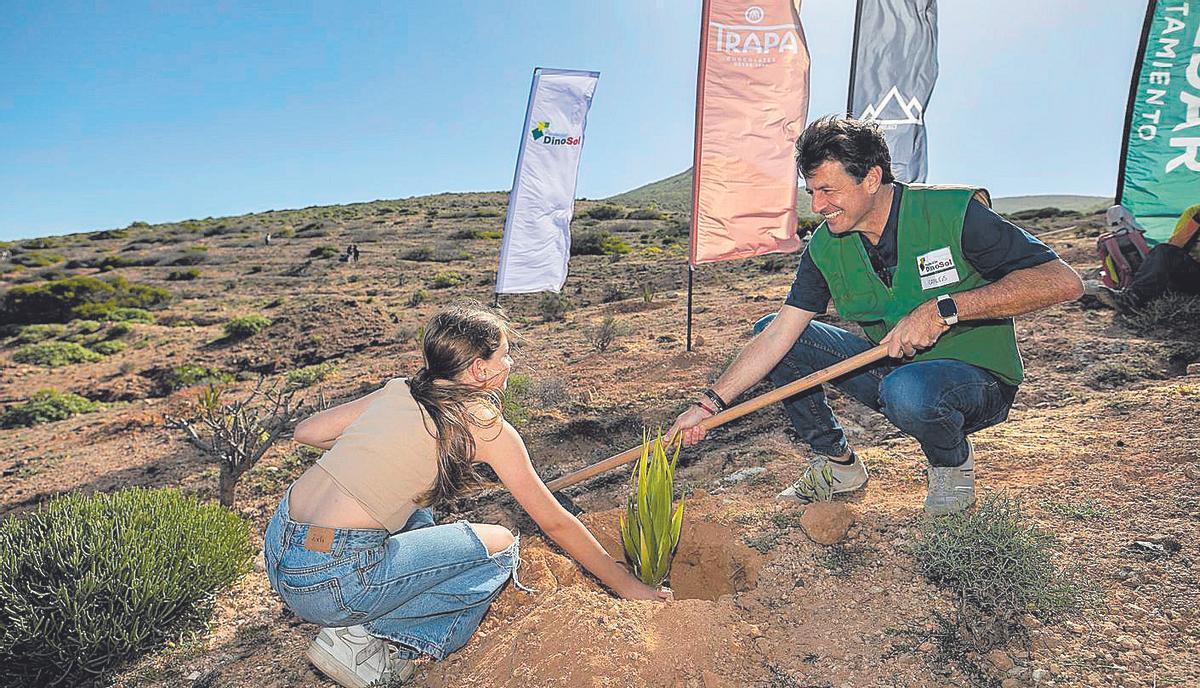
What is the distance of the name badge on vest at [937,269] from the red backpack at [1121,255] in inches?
210

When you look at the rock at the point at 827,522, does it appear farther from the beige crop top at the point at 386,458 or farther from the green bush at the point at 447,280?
the green bush at the point at 447,280

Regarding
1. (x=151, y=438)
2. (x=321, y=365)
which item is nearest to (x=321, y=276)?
(x=321, y=365)

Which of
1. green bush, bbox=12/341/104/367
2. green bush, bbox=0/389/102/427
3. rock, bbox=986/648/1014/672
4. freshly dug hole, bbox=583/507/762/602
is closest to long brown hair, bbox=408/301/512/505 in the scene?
freshly dug hole, bbox=583/507/762/602

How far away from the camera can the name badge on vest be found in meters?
2.43

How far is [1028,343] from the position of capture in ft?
17.2

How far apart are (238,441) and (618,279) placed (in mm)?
11725

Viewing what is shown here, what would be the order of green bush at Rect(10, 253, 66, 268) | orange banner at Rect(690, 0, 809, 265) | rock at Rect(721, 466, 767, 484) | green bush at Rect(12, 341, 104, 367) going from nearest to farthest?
rock at Rect(721, 466, 767, 484) < orange banner at Rect(690, 0, 809, 265) < green bush at Rect(12, 341, 104, 367) < green bush at Rect(10, 253, 66, 268)

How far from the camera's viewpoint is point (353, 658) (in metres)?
2.11

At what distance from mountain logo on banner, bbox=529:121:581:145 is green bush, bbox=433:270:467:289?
1006cm

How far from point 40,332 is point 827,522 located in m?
17.1

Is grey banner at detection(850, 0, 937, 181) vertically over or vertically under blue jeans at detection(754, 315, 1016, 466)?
over

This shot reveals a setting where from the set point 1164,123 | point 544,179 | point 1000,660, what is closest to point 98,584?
point 1000,660

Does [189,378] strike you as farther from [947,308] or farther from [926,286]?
[947,308]

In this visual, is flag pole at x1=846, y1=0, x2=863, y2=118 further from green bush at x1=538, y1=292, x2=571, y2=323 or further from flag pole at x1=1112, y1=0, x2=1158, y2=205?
green bush at x1=538, y1=292, x2=571, y2=323
